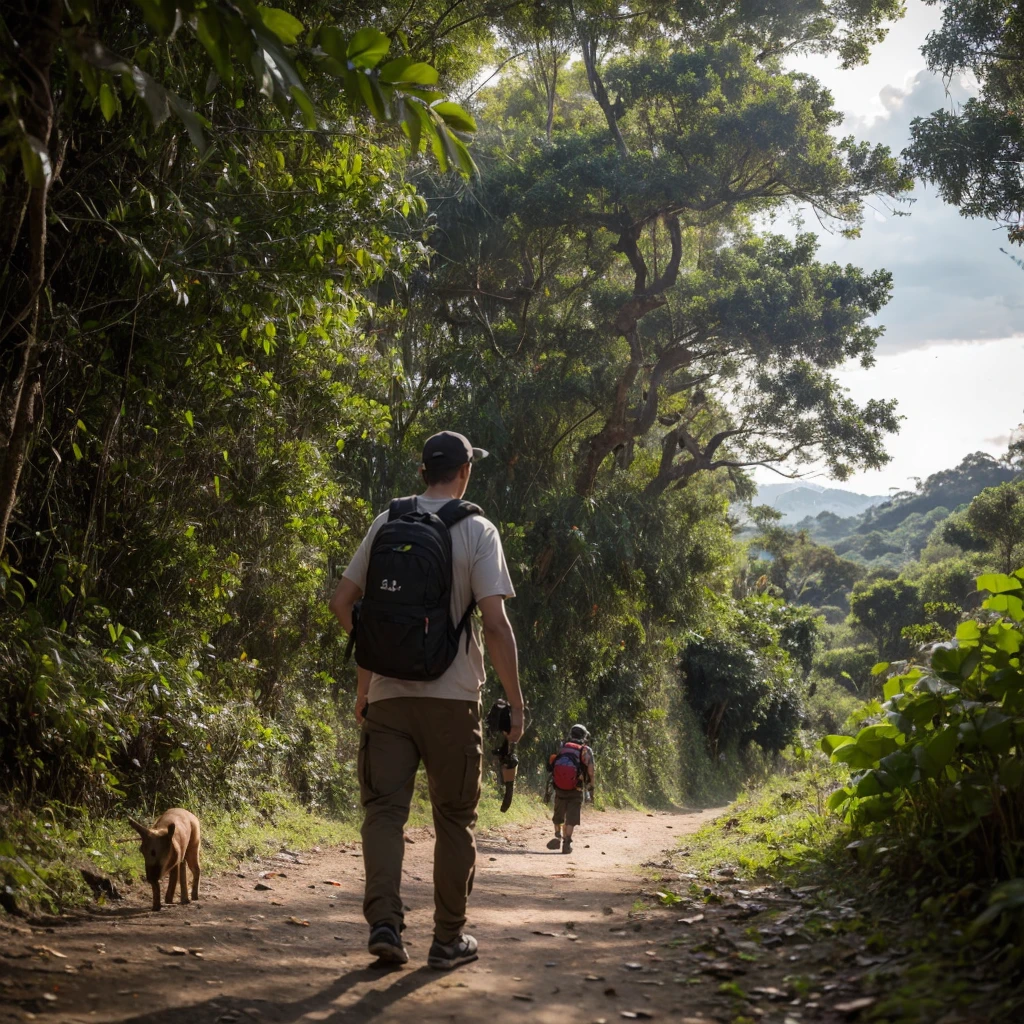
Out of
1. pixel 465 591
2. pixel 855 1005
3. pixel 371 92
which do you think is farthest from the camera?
pixel 465 591

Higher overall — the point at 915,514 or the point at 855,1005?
the point at 915,514

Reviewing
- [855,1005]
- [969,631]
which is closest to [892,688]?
[969,631]

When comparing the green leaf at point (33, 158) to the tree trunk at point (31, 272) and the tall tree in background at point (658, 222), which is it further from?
the tall tree in background at point (658, 222)

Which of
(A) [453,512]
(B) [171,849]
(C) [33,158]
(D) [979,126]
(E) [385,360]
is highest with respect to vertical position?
(D) [979,126]

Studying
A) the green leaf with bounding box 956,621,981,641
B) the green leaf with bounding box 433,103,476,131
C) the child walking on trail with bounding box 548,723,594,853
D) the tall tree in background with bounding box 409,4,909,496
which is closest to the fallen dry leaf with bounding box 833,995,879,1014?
the green leaf with bounding box 956,621,981,641

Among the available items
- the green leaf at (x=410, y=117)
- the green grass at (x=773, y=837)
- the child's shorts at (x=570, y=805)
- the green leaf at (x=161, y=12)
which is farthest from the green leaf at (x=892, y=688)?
the child's shorts at (x=570, y=805)

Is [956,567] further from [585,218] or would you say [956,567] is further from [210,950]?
[210,950]

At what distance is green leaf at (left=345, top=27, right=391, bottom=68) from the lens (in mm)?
2699

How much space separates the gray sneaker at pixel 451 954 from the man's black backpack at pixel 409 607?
1.17 metres

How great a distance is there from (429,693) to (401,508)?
85cm

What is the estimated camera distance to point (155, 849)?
5.21 metres

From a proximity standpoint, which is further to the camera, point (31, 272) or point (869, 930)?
point (869, 930)

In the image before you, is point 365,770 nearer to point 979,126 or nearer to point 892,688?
point 892,688

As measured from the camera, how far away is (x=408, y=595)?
419 centimetres
